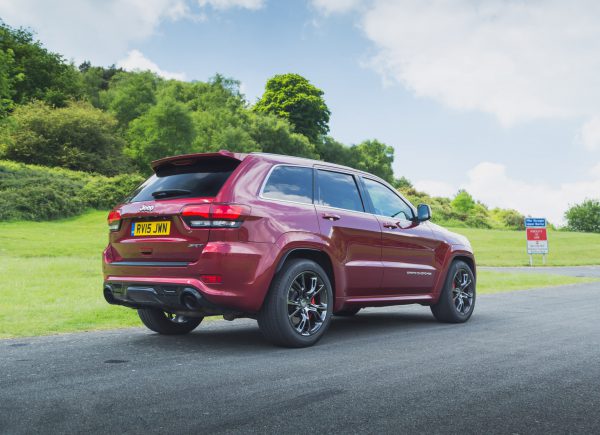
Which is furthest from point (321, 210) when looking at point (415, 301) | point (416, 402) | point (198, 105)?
point (198, 105)

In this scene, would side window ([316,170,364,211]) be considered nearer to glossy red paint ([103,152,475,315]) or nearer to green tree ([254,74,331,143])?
glossy red paint ([103,152,475,315])

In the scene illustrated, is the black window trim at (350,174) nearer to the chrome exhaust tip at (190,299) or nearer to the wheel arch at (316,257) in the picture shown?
the wheel arch at (316,257)

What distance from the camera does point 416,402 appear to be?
3.75m

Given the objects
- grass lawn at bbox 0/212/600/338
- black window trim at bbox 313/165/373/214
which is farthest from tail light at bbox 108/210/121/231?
black window trim at bbox 313/165/373/214

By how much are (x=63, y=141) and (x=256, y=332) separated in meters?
44.7

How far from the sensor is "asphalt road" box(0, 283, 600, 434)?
3.33 metres

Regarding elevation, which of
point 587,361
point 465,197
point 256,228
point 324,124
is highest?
point 324,124

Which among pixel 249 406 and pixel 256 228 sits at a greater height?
pixel 256 228

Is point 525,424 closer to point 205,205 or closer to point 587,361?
point 587,361

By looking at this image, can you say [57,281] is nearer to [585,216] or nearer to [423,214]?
[423,214]

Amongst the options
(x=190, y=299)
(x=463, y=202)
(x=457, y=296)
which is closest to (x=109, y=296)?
(x=190, y=299)

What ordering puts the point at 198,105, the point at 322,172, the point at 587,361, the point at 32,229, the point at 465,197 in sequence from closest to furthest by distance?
the point at 587,361 < the point at 322,172 < the point at 32,229 < the point at 198,105 < the point at 465,197

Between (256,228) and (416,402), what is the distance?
227 cm

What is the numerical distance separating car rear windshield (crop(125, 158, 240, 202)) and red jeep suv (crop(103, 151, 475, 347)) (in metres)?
0.01
